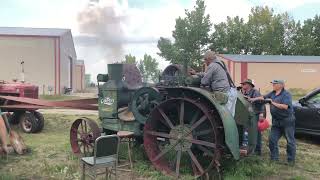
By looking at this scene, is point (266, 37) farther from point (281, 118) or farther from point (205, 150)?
point (205, 150)

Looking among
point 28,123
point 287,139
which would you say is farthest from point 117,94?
point 28,123

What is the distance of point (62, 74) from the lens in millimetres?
36312

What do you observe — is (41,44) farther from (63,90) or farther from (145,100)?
(145,100)

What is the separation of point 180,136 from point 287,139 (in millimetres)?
2195

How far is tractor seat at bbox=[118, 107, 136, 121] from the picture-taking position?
8086 millimetres

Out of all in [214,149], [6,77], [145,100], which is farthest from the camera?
[6,77]

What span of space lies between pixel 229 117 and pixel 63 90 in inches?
1201

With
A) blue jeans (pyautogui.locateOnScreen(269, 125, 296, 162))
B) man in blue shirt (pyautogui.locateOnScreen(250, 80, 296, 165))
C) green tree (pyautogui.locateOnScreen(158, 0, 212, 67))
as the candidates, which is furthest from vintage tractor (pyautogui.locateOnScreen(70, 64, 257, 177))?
green tree (pyautogui.locateOnScreen(158, 0, 212, 67))

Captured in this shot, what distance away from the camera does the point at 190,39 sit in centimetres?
5391

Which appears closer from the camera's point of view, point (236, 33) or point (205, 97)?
point (205, 97)

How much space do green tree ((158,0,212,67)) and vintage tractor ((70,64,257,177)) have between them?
43171mm

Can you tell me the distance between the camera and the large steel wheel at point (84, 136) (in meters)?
8.10

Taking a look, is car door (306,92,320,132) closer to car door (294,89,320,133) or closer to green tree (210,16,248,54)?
car door (294,89,320,133)

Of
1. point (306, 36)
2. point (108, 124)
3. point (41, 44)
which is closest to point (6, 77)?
point (41, 44)
